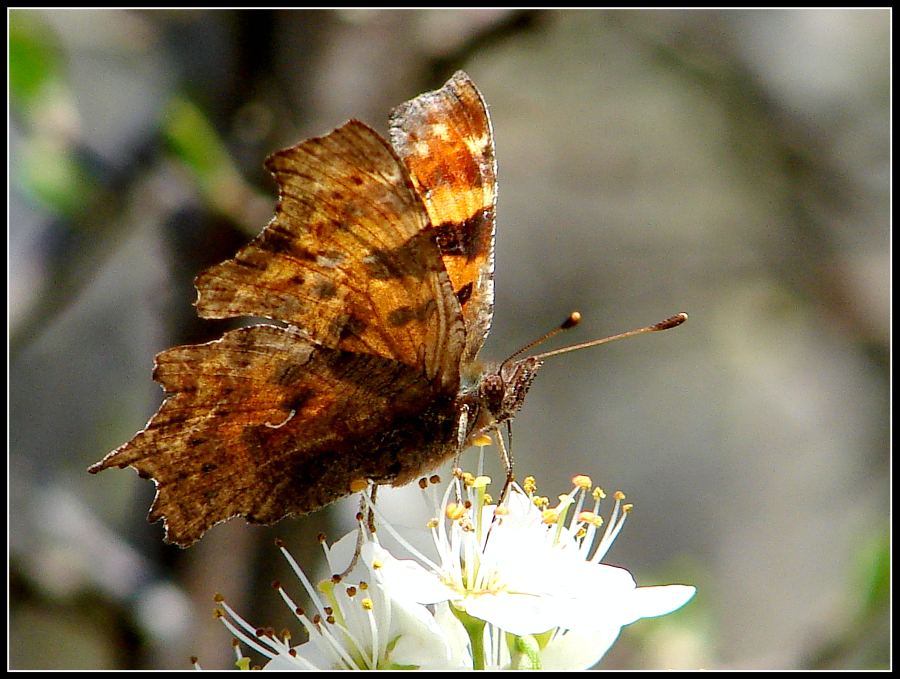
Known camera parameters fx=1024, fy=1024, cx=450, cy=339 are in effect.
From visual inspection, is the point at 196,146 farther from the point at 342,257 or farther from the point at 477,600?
the point at 477,600

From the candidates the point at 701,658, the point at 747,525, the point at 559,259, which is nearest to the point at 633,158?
the point at 559,259

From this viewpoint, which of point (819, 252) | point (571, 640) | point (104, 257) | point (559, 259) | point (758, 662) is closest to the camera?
point (571, 640)

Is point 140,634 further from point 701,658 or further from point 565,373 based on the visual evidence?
point 565,373

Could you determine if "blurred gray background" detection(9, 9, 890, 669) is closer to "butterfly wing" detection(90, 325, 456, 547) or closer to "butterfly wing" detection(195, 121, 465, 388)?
"butterfly wing" detection(90, 325, 456, 547)

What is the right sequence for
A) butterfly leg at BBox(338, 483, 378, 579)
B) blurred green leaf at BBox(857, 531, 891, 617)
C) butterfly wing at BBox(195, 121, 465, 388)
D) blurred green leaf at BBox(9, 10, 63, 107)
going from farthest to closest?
blurred green leaf at BBox(9, 10, 63, 107) < blurred green leaf at BBox(857, 531, 891, 617) < butterfly leg at BBox(338, 483, 378, 579) < butterfly wing at BBox(195, 121, 465, 388)

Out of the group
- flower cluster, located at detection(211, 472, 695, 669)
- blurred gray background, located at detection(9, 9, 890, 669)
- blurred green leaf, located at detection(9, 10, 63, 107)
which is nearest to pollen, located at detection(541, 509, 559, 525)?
flower cluster, located at detection(211, 472, 695, 669)
